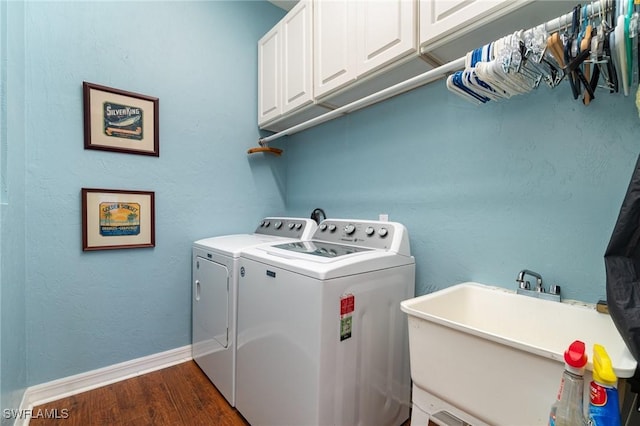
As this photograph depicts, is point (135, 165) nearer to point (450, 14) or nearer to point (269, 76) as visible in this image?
point (269, 76)

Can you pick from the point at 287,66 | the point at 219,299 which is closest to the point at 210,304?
the point at 219,299

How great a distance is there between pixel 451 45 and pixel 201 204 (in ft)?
6.31

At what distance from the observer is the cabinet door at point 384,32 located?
4.24ft

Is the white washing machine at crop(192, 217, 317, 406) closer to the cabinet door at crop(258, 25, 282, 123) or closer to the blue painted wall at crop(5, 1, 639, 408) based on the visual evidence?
the blue painted wall at crop(5, 1, 639, 408)

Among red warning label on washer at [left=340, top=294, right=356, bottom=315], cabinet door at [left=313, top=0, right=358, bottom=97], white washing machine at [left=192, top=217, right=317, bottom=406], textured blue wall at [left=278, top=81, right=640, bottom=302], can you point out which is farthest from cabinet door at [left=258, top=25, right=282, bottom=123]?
red warning label on washer at [left=340, top=294, right=356, bottom=315]

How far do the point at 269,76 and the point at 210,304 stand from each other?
177 cm

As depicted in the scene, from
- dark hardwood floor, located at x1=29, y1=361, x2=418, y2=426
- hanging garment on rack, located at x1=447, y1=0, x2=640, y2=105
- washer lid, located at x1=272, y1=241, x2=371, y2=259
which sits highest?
hanging garment on rack, located at x1=447, y1=0, x2=640, y2=105

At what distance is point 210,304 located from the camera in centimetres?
187

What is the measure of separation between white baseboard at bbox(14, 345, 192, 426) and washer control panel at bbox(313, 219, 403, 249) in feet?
4.65

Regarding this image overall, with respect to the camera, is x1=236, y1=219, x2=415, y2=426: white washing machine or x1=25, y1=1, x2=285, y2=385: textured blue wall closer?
x1=236, y1=219, x2=415, y2=426: white washing machine

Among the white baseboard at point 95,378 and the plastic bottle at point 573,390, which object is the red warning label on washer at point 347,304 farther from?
the white baseboard at point 95,378

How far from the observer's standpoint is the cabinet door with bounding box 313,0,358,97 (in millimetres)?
1567

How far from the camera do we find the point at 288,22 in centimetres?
202

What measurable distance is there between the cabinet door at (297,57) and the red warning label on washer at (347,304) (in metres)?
1.28
